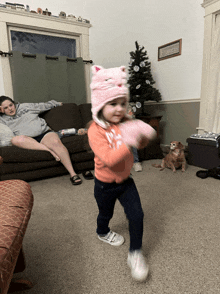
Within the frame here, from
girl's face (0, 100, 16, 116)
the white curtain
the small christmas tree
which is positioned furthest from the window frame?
the white curtain

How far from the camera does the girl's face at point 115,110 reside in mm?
855

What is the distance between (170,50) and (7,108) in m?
2.66

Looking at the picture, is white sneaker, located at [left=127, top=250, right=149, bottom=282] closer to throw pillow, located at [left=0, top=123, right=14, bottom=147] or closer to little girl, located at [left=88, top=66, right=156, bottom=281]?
little girl, located at [left=88, top=66, right=156, bottom=281]

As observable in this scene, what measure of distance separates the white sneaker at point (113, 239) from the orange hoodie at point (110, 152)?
421 millimetres

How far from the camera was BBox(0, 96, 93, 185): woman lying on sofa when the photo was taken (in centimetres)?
218

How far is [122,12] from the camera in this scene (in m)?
3.66

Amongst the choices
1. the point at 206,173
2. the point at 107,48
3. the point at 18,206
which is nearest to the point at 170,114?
the point at 206,173

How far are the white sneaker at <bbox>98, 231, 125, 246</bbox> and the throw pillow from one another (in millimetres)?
1667

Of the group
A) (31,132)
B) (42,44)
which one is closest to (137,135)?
(31,132)

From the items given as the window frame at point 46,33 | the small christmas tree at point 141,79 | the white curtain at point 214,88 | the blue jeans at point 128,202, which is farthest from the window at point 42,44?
the blue jeans at point 128,202

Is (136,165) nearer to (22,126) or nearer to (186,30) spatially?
(22,126)

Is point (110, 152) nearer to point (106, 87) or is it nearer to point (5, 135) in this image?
point (106, 87)

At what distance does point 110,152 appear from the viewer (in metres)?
0.76

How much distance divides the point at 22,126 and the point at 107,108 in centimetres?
186
